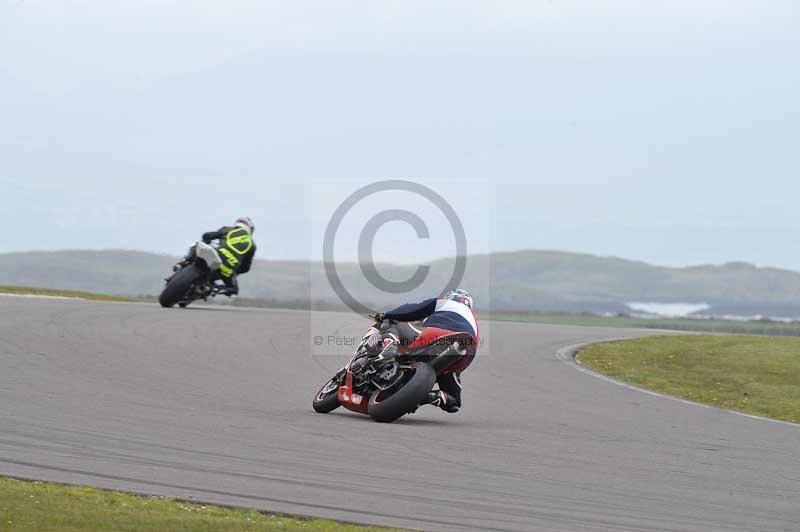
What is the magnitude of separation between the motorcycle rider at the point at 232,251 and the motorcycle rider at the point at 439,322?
1324cm

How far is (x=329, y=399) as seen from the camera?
13.5 metres

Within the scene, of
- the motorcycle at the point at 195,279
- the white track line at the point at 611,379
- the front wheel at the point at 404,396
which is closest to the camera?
the front wheel at the point at 404,396

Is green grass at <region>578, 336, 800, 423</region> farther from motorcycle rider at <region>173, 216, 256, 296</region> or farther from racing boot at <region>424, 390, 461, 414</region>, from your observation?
motorcycle rider at <region>173, 216, 256, 296</region>

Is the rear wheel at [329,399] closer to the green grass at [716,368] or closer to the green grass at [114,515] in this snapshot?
the green grass at [114,515]

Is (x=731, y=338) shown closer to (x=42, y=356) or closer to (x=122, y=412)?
(x=42, y=356)

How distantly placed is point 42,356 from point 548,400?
21.5ft

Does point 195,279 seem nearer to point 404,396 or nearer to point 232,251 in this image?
point 232,251

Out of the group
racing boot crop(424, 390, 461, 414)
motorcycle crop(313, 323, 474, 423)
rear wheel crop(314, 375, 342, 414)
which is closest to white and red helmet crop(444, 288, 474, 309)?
motorcycle crop(313, 323, 474, 423)

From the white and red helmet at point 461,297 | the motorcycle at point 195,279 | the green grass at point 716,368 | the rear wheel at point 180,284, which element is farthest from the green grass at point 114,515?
the rear wheel at point 180,284

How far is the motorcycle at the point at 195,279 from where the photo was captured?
84.2 feet

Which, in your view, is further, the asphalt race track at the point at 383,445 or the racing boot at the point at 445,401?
the racing boot at the point at 445,401

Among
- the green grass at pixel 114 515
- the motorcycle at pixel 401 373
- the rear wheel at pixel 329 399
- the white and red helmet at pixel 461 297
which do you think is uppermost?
the white and red helmet at pixel 461 297

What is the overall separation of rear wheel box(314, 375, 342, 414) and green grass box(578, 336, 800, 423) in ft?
19.5

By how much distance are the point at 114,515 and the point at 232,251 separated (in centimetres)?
1866
